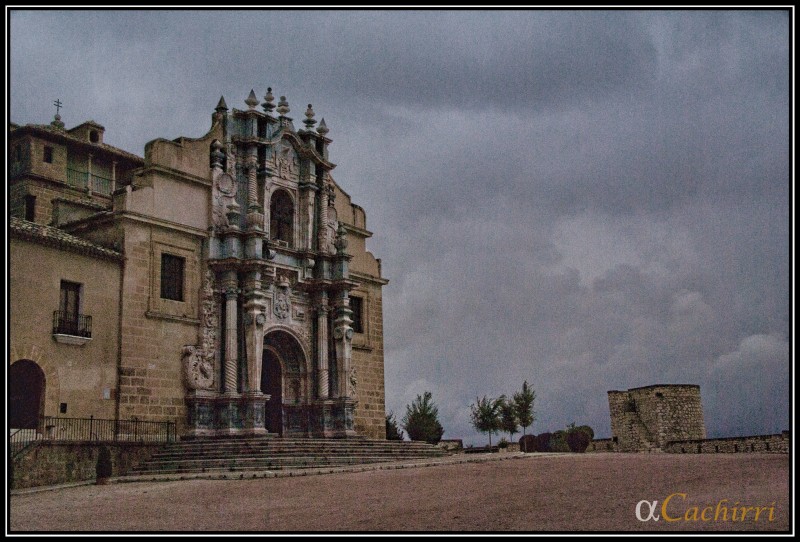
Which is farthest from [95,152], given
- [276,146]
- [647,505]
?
[647,505]

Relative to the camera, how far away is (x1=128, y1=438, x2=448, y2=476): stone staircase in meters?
22.9

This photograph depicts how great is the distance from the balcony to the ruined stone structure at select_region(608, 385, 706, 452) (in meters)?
20.9

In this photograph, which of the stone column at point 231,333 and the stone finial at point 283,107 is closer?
the stone column at point 231,333

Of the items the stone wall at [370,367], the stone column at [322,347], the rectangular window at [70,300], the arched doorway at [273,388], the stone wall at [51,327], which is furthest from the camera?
the stone wall at [370,367]

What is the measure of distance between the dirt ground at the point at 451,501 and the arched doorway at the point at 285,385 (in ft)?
33.7

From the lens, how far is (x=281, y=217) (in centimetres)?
3091

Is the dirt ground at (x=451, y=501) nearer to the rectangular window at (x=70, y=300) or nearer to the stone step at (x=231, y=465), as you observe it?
the stone step at (x=231, y=465)

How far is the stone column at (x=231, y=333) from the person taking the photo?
89.3 ft

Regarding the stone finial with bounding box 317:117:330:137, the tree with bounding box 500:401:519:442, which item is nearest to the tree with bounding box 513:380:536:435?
the tree with bounding box 500:401:519:442

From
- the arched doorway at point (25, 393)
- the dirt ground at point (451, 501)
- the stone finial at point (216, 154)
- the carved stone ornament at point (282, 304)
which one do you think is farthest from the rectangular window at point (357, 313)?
the dirt ground at point (451, 501)

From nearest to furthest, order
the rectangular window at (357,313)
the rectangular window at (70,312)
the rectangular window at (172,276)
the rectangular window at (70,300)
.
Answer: the rectangular window at (70,312), the rectangular window at (70,300), the rectangular window at (172,276), the rectangular window at (357,313)

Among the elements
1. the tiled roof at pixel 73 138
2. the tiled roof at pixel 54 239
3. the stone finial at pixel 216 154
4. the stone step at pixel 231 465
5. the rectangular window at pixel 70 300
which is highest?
the tiled roof at pixel 73 138

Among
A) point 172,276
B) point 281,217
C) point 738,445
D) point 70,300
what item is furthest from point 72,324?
point 738,445
